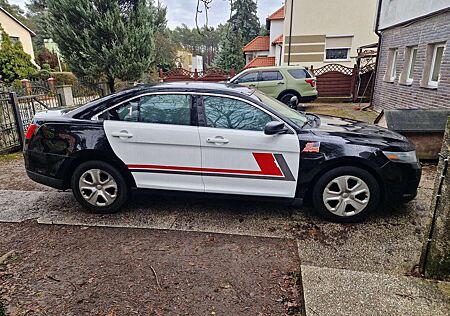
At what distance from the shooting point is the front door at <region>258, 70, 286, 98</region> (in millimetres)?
11492

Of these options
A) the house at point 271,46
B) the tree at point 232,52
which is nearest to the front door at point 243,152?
the house at point 271,46

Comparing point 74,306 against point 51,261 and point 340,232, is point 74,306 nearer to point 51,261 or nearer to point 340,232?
point 51,261

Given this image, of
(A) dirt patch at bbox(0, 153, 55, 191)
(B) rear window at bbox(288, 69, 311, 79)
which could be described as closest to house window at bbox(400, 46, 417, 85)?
(B) rear window at bbox(288, 69, 311, 79)

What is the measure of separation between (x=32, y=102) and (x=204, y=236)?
264 inches

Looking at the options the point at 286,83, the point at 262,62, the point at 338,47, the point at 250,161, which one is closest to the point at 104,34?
the point at 286,83

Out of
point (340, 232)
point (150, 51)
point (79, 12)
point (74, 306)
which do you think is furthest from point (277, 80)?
point (74, 306)

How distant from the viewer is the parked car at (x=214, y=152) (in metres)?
3.24

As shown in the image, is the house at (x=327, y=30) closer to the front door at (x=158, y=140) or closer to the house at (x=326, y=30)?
the house at (x=326, y=30)

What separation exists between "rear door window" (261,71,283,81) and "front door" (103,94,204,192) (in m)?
8.72

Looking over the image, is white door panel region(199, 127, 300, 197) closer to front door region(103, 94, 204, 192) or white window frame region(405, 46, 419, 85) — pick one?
front door region(103, 94, 204, 192)

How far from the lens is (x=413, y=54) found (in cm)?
884

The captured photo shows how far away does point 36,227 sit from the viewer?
348 cm

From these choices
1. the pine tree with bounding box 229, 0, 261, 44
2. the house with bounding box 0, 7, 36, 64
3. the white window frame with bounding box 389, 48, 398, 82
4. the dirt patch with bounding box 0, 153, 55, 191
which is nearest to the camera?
the dirt patch with bounding box 0, 153, 55, 191

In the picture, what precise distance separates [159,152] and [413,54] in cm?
885
